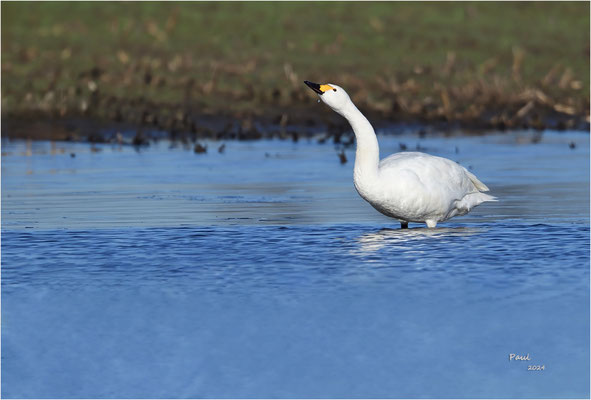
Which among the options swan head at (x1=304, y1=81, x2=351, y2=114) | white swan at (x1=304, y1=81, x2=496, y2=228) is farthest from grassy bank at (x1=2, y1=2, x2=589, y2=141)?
swan head at (x1=304, y1=81, x2=351, y2=114)

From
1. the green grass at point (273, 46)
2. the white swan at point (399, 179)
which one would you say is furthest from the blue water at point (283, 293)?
the green grass at point (273, 46)

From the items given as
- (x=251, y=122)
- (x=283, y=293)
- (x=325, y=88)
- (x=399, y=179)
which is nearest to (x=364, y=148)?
(x=399, y=179)

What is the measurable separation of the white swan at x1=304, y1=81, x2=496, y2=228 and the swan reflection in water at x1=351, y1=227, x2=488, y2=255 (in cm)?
14

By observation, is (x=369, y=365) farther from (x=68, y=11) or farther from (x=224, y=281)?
(x=68, y=11)

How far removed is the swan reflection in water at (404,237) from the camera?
1076 cm

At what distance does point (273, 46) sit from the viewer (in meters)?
30.1

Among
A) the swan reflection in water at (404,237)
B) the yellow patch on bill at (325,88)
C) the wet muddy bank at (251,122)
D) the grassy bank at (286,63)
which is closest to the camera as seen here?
the swan reflection in water at (404,237)

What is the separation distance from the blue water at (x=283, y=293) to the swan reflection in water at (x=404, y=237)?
1.4 inches

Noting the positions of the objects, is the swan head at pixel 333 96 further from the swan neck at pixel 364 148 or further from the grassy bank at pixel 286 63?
the grassy bank at pixel 286 63

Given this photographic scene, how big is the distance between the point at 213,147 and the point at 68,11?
13172 millimetres

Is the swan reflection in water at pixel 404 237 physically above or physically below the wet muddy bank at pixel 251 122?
below

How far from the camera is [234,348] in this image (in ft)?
24.8

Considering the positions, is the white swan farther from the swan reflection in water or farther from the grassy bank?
the grassy bank

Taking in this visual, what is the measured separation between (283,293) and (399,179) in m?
2.63
